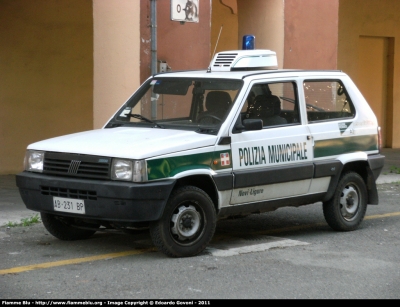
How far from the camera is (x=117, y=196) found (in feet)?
22.5

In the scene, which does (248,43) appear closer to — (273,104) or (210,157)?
(273,104)

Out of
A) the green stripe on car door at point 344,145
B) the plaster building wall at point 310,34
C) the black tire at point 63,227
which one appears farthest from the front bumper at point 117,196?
the plaster building wall at point 310,34

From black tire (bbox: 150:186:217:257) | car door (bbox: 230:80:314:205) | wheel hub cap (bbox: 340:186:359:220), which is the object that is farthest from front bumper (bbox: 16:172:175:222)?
wheel hub cap (bbox: 340:186:359:220)

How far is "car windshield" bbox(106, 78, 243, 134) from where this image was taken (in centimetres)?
784

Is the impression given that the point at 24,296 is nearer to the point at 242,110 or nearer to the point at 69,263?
the point at 69,263

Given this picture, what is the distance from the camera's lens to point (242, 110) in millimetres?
7805

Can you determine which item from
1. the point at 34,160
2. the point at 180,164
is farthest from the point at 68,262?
Result: the point at 180,164

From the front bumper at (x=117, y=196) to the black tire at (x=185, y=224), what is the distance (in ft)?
0.51

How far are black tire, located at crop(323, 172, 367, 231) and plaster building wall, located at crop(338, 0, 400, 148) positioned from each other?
9.97 metres

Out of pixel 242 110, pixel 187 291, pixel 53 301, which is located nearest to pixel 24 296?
pixel 53 301

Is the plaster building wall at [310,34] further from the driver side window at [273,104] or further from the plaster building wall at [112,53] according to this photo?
the driver side window at [273,104]

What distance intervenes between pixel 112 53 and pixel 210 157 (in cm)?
507

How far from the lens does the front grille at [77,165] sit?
6.99m

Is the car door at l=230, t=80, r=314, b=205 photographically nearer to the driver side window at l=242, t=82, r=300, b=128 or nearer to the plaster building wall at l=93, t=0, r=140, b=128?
the driver side window at l=242, t=82, r=300, b=128
